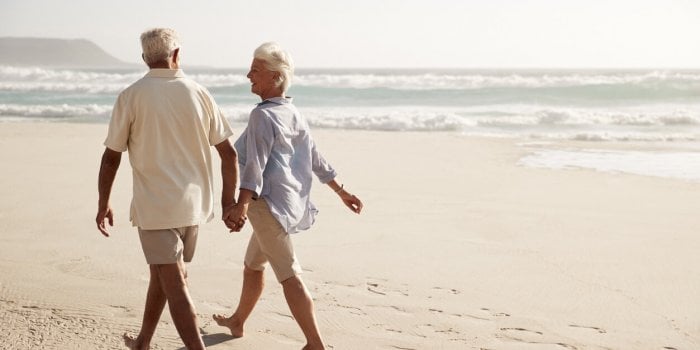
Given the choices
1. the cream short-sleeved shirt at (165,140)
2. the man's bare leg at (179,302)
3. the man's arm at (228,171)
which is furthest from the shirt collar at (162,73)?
the man's bare leg at (179,302)

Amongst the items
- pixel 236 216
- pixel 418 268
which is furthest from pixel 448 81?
pixel 236 216

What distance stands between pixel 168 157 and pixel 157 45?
447 mm

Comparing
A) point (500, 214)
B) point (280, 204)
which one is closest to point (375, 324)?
point (280, 204)

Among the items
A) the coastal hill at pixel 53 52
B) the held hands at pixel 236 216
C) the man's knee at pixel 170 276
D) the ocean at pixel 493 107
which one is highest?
the held hands at pixel 236 216

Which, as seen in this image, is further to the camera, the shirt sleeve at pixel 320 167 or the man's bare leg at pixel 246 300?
the man's bare leg at pixel 246 300

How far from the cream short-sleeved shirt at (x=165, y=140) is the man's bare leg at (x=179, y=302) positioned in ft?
0.68

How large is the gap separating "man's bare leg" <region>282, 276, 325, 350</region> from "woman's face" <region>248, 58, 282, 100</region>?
820 mm

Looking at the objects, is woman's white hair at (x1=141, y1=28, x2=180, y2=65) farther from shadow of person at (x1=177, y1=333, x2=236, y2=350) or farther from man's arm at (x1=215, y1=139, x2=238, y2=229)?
shadow of person at (x1=177, y1=333, x2=236, y2=350)

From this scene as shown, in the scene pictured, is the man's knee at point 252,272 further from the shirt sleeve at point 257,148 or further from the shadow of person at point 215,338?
the shirt sleeve at point 257,148

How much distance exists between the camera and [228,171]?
3074mm

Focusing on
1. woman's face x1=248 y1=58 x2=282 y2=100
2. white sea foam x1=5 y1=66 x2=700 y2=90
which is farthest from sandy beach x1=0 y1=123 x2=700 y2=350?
white sea foam x1=5 y1=66 x2=700 y2=90

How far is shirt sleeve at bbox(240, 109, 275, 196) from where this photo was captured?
→ 10.1 ft

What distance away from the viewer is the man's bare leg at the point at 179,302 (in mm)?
3100

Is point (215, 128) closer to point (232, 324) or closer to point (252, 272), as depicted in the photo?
point (252, 272)
